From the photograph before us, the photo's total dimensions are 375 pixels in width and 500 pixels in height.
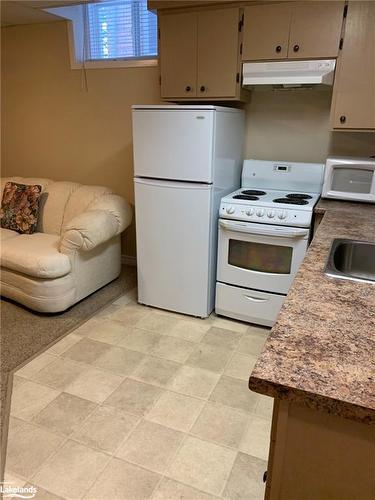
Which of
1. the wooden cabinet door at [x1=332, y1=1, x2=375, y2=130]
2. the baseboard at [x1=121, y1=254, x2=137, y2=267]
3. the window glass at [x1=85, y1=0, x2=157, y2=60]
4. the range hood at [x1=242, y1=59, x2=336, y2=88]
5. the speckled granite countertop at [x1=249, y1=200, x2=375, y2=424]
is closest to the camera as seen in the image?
the speckled granite countertop at [x1=249, y1=200, x2=375, y2=424]

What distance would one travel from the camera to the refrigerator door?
→ 2.73 meters

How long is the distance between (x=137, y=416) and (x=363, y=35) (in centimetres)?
259

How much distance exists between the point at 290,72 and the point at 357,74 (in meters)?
0.41

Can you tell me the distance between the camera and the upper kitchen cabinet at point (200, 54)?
2.60 m

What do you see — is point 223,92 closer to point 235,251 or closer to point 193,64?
point 193,64

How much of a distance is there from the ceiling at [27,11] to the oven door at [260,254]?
89.5 inches

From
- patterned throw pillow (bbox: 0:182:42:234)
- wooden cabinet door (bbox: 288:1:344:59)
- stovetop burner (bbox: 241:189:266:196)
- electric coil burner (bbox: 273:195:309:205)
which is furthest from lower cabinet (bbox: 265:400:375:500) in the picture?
patterned throw pillow (bbox: 0:182:42:234)

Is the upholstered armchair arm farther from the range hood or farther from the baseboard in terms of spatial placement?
the range hood

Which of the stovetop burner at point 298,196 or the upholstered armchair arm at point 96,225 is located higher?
the stovetop burner at point 298,196

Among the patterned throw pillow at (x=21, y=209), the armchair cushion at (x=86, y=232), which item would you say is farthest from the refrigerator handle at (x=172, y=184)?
the patterned throw pillow at (x=21, y=209)

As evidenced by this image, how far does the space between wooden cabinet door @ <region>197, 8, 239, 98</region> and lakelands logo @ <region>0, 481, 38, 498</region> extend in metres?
2.60

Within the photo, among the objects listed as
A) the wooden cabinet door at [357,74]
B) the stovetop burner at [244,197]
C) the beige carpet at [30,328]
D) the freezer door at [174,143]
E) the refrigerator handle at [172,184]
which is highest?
the wooden cabinet door at [357,74]

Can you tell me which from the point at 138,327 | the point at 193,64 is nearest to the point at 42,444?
the point at 138,327

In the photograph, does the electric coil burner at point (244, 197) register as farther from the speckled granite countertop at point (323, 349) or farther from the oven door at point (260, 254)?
the speckled granite countertop at point (323, 349)
